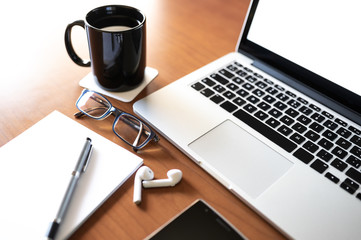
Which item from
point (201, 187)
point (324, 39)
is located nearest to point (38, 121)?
point (201, 187)

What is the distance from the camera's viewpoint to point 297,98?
0.66 m

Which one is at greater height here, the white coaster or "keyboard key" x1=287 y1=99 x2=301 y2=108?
"keyboard key" x1=287 y1=99 x2=301 y2=108

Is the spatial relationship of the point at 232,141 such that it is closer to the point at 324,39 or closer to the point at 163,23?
the point at 324,39

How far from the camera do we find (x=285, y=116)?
613 millimetres

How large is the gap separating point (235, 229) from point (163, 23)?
0.67 metres

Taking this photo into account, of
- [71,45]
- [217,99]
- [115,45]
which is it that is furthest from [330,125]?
[71,45]

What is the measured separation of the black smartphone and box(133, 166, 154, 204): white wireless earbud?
0.07 metres

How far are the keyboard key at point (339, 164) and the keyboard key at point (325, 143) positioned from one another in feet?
0.10

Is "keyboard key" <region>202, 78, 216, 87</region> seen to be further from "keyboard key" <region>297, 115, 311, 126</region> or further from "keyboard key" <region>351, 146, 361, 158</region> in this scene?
"keyboard key" <region>351, 146, 361, 158</region>

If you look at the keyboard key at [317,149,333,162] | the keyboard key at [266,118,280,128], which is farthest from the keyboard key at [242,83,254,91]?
the keyboard key at [317,149,333,162]

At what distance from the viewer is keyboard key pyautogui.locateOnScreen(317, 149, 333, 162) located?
0.54m

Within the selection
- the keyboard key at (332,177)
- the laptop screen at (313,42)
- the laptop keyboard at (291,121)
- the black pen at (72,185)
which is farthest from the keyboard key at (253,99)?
the black pen at (72,185)

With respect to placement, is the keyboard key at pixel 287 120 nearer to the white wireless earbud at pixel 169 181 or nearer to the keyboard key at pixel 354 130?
the keyboard key at pixel 354 130

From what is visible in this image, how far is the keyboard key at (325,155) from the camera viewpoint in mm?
536
